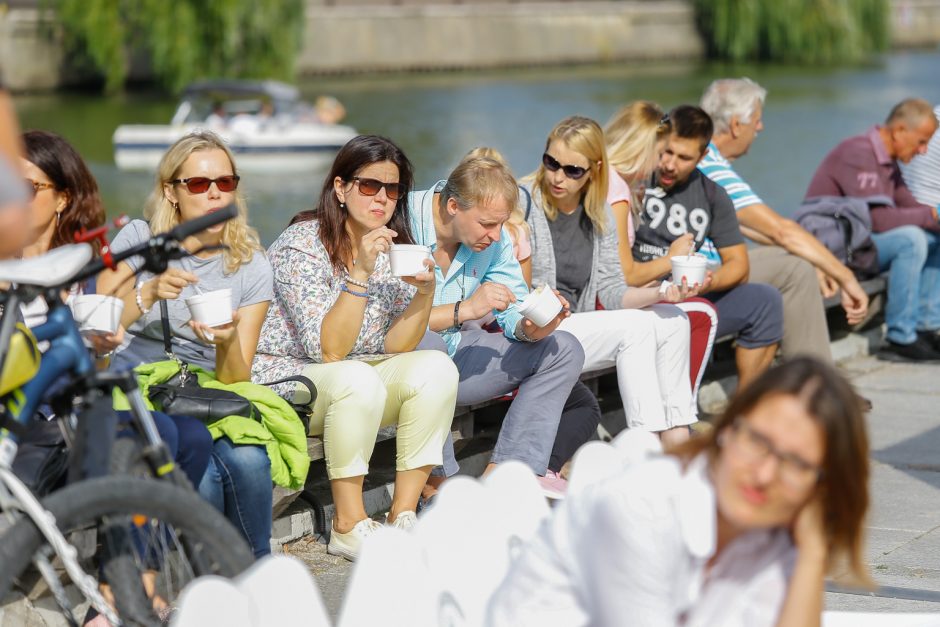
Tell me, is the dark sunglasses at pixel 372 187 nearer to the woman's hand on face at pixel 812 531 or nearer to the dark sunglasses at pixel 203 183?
the dark sunglasses at pixel 203 183

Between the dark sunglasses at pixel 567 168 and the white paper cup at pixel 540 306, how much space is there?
32.0 inches

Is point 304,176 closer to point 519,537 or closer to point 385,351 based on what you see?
point 385,351

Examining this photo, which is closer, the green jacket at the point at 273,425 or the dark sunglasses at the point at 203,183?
the green jacket at the point at 273,425

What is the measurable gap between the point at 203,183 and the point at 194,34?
26651mm

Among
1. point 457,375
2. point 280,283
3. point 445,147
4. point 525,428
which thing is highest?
point 280,283

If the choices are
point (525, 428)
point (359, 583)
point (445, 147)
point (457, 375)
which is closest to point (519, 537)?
point (359, 583)

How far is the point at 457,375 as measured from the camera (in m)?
4.18

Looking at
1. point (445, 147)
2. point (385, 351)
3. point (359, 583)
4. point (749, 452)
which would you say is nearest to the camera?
point (749, 452)

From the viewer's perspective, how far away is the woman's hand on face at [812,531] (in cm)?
223

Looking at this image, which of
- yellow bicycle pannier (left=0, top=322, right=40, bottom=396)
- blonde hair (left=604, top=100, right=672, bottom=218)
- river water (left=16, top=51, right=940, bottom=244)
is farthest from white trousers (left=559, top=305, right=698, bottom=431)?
river water (left=16, top=51, right=940, bottom=244)

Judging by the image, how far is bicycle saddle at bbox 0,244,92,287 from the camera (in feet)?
8.66

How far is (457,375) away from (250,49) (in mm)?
26910

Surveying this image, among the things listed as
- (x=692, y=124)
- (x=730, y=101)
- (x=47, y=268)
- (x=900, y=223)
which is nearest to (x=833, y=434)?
(x=47, y=268)

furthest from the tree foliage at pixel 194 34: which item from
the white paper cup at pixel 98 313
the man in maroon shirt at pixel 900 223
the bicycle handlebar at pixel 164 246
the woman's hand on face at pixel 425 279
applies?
the bicycle handlebar at pixel 164 246
